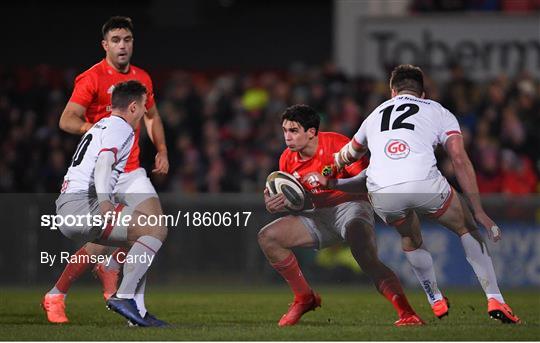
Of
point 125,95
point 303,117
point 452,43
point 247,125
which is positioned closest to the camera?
point 125,95

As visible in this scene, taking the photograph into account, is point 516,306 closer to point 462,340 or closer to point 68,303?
point 462,340

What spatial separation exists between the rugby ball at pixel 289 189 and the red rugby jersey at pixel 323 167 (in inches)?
3.8

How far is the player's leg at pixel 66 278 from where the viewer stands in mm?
9734

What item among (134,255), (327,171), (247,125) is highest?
(327,171)

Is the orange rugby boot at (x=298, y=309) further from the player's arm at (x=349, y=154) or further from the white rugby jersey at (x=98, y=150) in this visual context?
the white rugby jersey at (x=98, y=150)

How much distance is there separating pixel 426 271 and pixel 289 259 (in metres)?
1.05

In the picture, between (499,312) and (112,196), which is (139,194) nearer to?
(112,196)

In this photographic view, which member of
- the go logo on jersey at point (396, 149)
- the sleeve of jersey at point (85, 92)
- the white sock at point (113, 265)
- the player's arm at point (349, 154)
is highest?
the sleeve of jersey at point (85, 92)

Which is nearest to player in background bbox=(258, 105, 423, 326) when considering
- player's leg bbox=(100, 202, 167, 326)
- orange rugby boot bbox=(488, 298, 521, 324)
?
orange rugby boot bbox=(488, 298, 521, 324)

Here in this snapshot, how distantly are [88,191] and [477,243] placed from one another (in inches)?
116

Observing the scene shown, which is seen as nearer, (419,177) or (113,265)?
(419,177)

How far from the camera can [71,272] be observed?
385 inches

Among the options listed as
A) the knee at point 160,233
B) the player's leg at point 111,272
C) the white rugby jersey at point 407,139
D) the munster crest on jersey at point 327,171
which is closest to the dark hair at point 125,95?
the knee at point 160,233

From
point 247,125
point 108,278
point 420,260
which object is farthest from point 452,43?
point 108,278
